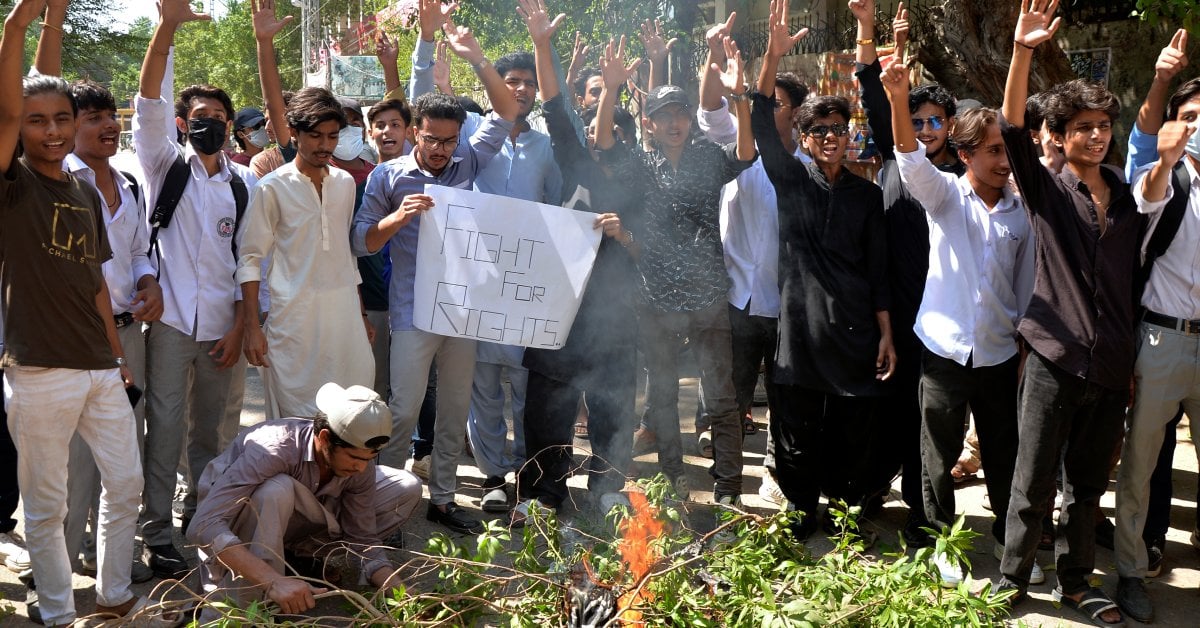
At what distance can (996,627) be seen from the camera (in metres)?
3.23

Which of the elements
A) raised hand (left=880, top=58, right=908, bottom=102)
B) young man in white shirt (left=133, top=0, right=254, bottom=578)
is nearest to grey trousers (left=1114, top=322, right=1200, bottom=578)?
raised hand (left=880, top=58, right=908, bottom=102)

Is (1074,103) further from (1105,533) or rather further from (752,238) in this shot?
(1105,533)

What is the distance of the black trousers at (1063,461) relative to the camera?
13.6 feet

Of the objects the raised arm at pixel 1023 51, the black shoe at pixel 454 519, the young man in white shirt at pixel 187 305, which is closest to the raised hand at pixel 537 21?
the young man in white shirt at pixel 187 305

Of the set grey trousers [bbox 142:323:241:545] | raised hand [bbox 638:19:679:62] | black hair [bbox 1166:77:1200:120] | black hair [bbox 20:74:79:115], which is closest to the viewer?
black hair [bbox 20:74:79:115]

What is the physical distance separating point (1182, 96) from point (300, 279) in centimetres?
410

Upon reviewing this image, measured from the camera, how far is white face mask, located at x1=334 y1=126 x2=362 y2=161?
643cm

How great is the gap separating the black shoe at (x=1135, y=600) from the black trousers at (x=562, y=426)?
2362mm

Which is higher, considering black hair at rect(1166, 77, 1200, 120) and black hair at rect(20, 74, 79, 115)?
black hair at rect(1166, 77, 1200, 120)

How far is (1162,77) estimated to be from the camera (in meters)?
4.62

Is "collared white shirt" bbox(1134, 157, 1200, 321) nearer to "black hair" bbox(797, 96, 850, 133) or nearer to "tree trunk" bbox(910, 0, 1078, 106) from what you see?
"black hair" bbox(797, 96, 850, 133)

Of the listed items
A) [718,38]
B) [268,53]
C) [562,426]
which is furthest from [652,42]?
→ [562,426]

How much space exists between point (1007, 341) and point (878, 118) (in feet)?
3.95

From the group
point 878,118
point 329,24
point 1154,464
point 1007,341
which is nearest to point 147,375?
point 878,118
